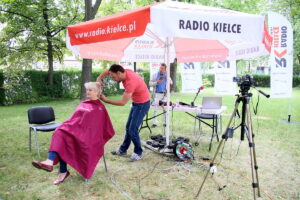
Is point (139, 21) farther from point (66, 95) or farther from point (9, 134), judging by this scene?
point (66, 95)

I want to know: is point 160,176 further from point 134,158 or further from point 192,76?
point 192,76

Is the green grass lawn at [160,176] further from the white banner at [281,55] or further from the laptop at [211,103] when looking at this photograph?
the white banner at [281,55]

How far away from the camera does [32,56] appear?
1401 cm

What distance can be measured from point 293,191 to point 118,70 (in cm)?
302

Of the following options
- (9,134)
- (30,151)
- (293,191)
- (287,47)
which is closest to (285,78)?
(287,47)

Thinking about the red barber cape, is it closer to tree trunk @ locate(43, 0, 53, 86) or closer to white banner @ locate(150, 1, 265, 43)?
white banner @ locate(150, 1, 265, 43)

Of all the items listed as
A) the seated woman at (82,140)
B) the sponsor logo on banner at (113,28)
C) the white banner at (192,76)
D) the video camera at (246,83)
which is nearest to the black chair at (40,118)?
the seated woman at (82,140)

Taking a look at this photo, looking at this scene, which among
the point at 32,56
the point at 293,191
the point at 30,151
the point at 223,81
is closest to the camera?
the point at 293,191

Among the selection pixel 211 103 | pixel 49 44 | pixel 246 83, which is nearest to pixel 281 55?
pixel 211 103

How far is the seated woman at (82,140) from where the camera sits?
3.36 meters

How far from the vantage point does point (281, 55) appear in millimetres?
7918

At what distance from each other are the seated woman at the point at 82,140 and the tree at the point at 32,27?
34.3 feet

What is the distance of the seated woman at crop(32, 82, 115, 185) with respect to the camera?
11.0 feet

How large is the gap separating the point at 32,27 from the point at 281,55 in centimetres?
1108
